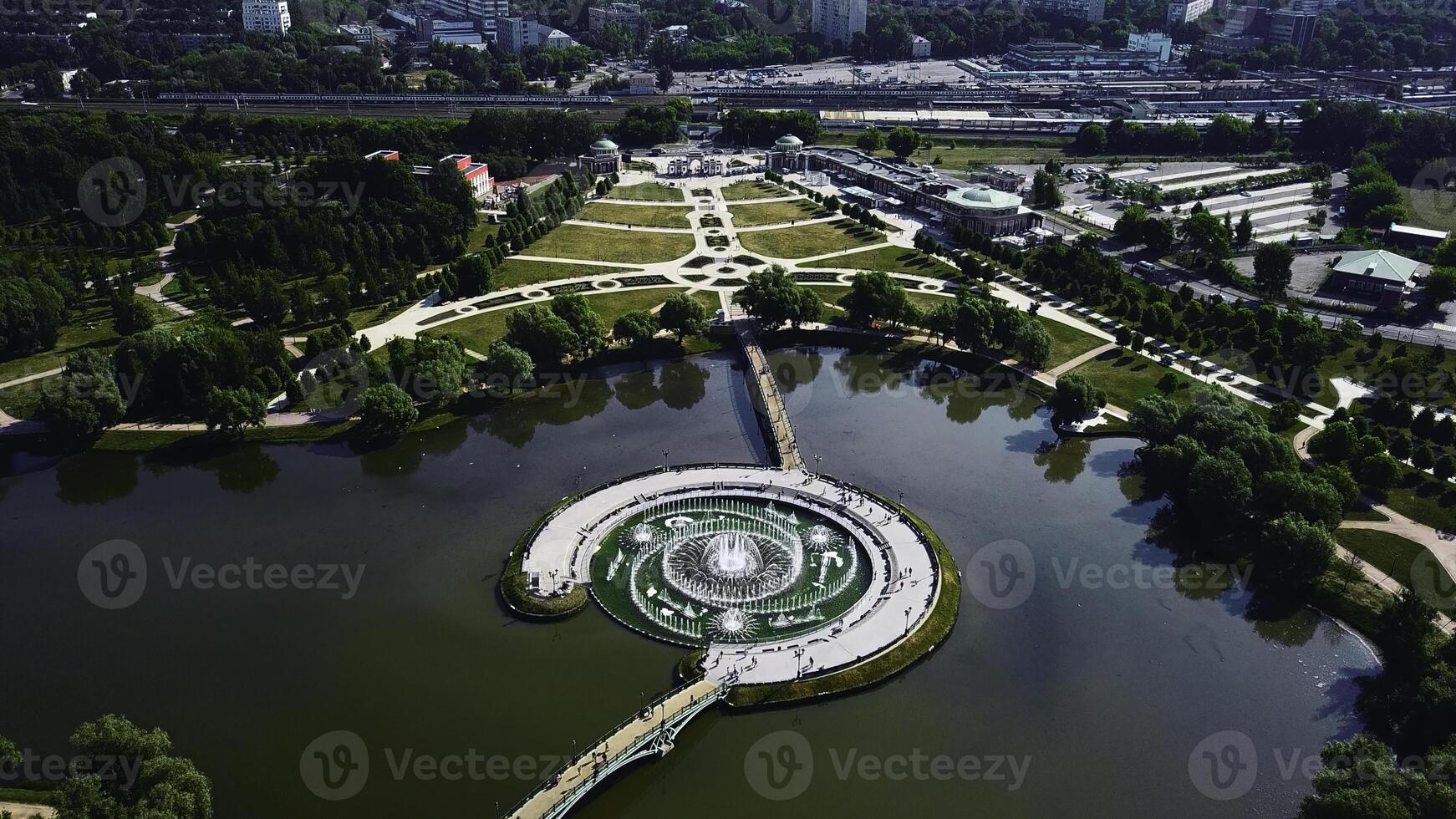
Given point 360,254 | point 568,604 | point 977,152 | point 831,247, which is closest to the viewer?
point 568,604

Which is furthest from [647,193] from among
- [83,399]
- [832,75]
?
[832,75]

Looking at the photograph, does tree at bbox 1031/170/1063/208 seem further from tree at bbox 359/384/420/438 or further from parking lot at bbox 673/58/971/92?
tree at bbox 359/384/420/438

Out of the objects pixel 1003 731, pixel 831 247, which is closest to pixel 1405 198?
pixel 831 247

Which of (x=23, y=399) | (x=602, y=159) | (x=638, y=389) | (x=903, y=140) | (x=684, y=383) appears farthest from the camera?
(x=903, y=140)

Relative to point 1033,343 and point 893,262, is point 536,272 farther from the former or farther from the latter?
point 1033,343

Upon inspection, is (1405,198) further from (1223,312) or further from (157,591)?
(157,591)

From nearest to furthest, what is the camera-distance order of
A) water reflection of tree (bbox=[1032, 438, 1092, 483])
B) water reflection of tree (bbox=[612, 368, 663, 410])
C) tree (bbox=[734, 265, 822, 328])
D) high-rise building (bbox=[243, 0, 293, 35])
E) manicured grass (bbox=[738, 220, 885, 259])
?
water reflection of tree (bbox=[1032, 438, 1092, 483])
water reflection of tree (bbox=[612, 368, 663, 410])
tree (bbox=[734, 265, 822, 328])
manicured grass (bbox=[738, 220, 885, 259])
high-rise building (bbox=[243, 0, 293, 35])

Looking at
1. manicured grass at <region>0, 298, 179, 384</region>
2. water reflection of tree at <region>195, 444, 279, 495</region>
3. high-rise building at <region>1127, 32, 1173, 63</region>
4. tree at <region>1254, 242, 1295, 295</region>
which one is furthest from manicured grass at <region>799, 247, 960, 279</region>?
high-rise building at <region>1127, 32, 1173, 63</region>
